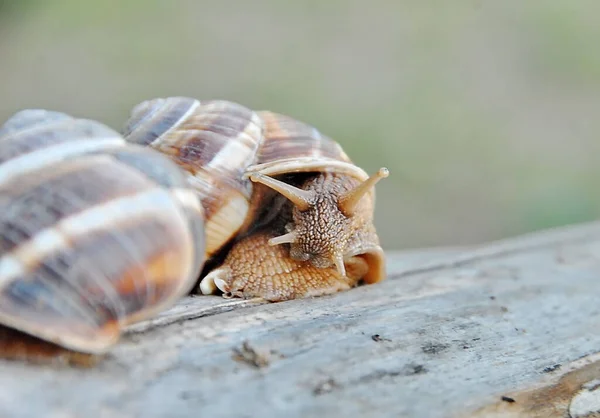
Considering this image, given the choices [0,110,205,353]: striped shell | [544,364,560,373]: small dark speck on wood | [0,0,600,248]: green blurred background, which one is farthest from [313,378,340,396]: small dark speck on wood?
[0,0,600,248]: green blurred background

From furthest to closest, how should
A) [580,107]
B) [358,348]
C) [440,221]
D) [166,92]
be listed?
[580,107], [166,92], [440,221], [358,348]

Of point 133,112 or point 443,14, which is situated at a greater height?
point 443,14

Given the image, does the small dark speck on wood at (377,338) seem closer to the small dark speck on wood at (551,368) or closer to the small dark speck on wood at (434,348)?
the small dark speck on wood at (434,348)

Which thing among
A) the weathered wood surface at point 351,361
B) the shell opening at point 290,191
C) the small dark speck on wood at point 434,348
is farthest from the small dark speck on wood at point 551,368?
the shell opening at point 290,191

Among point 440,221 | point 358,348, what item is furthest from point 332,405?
point 440,221

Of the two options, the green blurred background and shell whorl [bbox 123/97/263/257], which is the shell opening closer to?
shell whorl [bbox 123/97/263/257]

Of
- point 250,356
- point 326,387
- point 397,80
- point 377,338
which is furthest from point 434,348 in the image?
point 397,80

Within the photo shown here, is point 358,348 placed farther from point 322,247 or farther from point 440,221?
point 440,221
